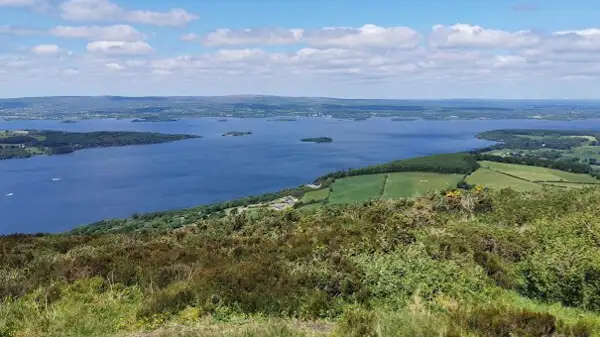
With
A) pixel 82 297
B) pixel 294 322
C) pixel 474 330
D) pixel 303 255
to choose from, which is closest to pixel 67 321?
pixel 82 297

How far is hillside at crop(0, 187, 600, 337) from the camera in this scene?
7457mm

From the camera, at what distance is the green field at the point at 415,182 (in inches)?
2697

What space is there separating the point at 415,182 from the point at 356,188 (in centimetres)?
1023

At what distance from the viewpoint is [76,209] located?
10006cm

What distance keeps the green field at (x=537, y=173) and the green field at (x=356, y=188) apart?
21562 millimetres

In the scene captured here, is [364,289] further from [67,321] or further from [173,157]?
[173,157]

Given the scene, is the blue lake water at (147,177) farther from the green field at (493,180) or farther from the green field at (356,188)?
the green field at (493,180)

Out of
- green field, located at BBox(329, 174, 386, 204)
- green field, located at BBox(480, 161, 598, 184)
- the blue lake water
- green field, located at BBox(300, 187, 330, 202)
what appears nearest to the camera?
green field, located at BBox(329, 174, 386, 204)

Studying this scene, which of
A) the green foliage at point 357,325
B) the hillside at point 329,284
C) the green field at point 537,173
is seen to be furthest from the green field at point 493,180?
the green foliage at point 357,325

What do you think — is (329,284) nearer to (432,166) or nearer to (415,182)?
(415,182)

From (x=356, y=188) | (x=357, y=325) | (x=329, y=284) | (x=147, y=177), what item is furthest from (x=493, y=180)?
(x=147, y=177)

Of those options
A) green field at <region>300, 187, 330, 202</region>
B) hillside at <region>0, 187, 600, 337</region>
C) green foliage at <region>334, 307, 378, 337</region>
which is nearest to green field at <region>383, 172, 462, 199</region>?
green field at <region>300, 187, 330, 202</region>

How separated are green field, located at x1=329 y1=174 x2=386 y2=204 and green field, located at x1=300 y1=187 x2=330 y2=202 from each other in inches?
43.6

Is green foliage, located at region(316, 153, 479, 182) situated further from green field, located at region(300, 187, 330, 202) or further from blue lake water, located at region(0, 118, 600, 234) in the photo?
blue lake water, located at region(0, 118, 600, 234)
